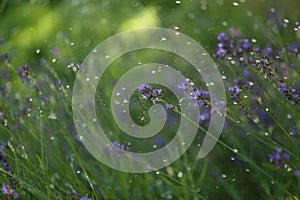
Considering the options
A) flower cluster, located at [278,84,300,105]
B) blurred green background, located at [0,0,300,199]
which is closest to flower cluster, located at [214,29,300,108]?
flower cluster, located at [278,84,300,105]

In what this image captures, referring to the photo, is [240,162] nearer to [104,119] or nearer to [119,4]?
[104,119]

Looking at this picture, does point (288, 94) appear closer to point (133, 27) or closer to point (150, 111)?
point (150, 111)

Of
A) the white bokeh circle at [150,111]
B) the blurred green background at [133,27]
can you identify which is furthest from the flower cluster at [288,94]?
the blurred green background at [133,27]

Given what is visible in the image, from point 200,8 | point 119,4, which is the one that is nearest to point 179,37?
point 200,8

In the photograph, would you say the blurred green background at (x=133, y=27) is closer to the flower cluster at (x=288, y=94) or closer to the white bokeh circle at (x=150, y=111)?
the white bokeh circle at (x=150, y=111)

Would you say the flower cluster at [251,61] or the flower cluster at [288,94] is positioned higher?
the flower cluster at [251,61]

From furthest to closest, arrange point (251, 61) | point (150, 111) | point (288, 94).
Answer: point (150, 111) → point (251, 61) → point (288, 94)

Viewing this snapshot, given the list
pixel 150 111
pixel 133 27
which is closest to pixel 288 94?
pixel 150 111

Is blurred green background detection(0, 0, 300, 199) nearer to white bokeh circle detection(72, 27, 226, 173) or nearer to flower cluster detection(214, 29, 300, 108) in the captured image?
white bokeh circle detection(72, 27, 226, 173)

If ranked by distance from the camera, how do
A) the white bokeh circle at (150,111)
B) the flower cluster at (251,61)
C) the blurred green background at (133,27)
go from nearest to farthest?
1. the flower cluster at (251,61)
2. the white bokeh circle at (150,111)
3. the blurred green background at (133,27)
